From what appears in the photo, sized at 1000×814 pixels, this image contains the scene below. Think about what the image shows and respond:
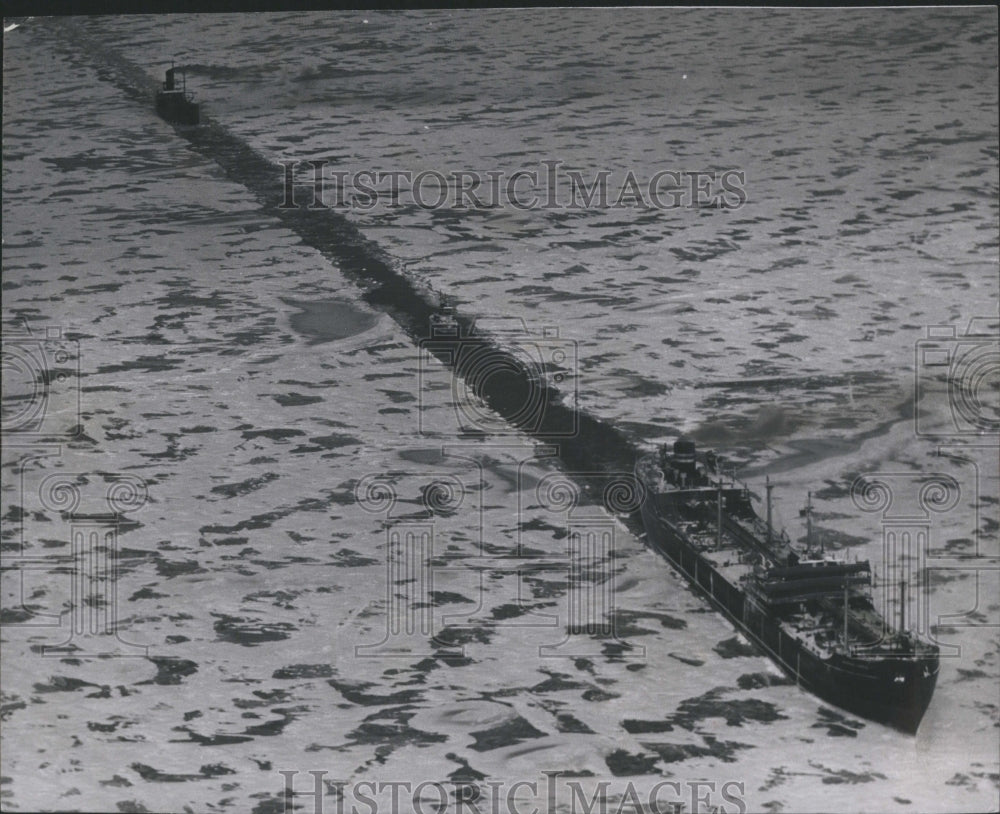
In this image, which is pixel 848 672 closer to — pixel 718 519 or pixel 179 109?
pixel 718 519

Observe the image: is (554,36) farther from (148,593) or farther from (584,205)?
(148,593)

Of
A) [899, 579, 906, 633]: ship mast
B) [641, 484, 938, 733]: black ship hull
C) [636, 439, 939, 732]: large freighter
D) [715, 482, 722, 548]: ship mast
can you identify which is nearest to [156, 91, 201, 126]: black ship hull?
[636, 439, 939, 732]: large freighter

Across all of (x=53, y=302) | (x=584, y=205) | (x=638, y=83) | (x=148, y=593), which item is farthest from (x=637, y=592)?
(x=638, y=83)

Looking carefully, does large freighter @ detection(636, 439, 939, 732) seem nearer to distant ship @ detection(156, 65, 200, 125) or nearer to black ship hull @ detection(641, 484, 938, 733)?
black ship hull @ detection(641, 484, 938, 733)

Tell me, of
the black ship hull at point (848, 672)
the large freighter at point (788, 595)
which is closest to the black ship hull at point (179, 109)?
the large freighter at point (788, 595)

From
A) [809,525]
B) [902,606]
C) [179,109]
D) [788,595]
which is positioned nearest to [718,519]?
[809,525]

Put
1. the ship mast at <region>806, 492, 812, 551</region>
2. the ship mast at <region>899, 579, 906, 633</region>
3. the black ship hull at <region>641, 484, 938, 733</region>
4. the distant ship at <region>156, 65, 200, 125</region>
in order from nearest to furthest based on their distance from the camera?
the black ship hull at <region>641, 484, 938, 733</region>, the ship mast at <region>899, 579, 906, 633</region>, the ship mast at <region>806, 492, 812, 551</region>, the distant ship at <region>156, 65, 200, 125</region>

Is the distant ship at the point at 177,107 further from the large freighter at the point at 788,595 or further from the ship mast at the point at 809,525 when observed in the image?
the ship mast at the point at 809,525
